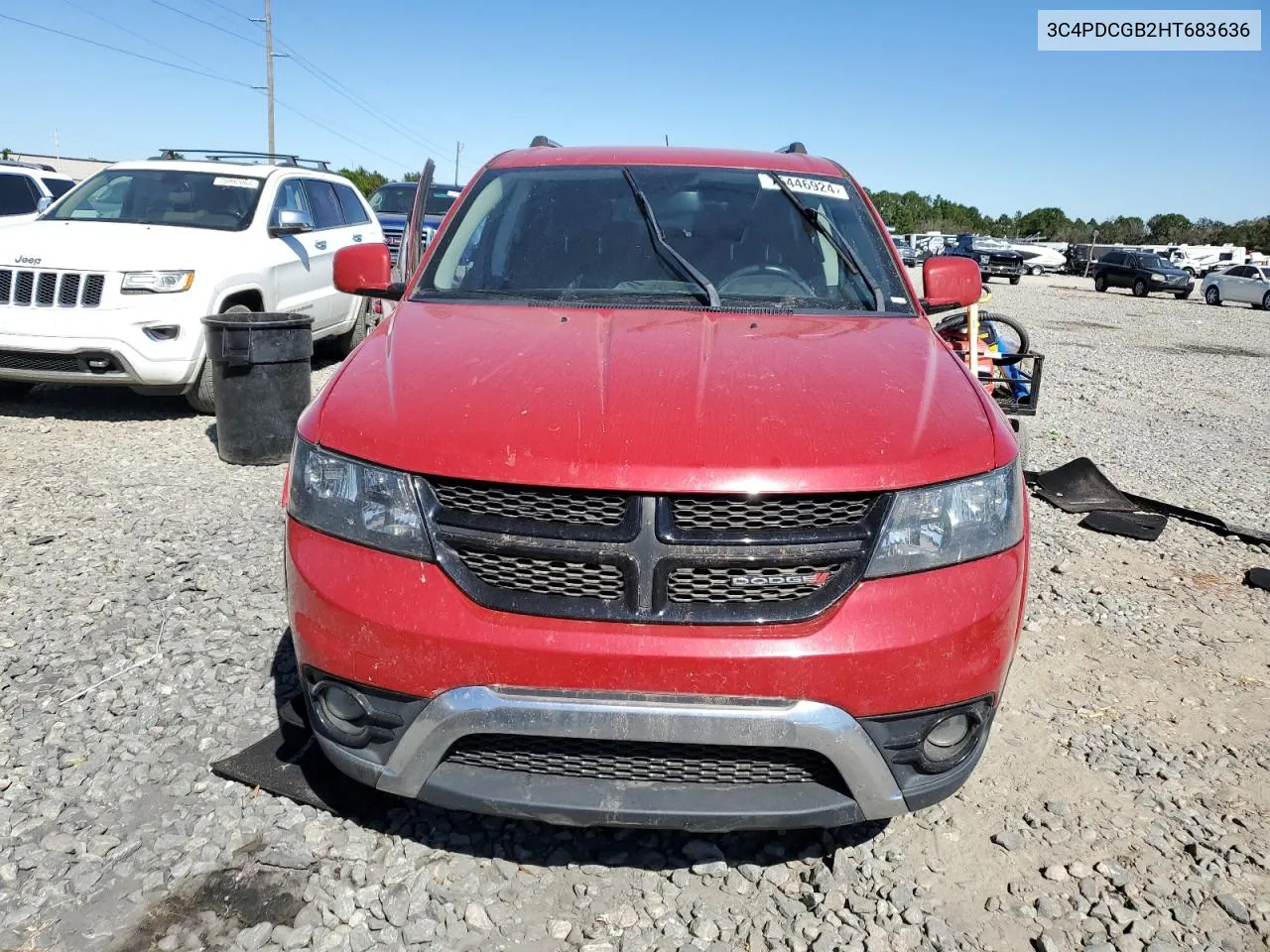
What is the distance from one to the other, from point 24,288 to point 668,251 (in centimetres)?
551

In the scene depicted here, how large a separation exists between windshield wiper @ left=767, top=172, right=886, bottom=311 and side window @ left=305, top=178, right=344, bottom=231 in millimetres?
6463

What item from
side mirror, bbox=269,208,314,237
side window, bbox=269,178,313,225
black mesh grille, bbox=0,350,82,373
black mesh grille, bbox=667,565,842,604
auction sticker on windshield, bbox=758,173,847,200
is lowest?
black mesh grille, bbox=667,565,842,604

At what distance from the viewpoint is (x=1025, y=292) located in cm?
3422

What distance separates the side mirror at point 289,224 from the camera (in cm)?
789

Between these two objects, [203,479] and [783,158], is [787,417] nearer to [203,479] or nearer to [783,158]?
[783,158]

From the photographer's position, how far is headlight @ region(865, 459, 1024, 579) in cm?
215

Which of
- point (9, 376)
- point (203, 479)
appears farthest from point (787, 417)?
point (9, 376)

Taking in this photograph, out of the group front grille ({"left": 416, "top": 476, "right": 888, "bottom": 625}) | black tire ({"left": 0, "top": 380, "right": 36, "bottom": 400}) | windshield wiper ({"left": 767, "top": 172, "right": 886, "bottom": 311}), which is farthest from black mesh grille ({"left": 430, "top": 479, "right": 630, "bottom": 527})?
black tire ({"left": 0, "top": 380, "right": 36, "bottom": 400})

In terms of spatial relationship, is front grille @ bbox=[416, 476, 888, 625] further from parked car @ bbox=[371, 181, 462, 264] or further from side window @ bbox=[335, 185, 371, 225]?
parked car @ bbox=[371, 181, 462, 264]

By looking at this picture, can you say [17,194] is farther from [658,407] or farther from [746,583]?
[746,583]

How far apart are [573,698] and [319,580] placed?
647mm

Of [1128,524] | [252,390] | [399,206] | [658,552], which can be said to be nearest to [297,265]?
[252,390]

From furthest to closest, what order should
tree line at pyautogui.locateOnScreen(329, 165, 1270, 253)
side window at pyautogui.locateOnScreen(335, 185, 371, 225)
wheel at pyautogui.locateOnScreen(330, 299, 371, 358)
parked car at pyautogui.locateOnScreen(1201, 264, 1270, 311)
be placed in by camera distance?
tree line at pyautogui.locateOnScreen(329, 165, 1270, 253)
parked car at pyautogui.locateOnScreen(1201, 264, 1270, 311)
side window at pyautogui.locateOnScreen(335, 185, 371, 225)
wheel at pyautogui.locateOnScreen(330, 299, 371, 358)

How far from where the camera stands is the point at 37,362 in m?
6.77
